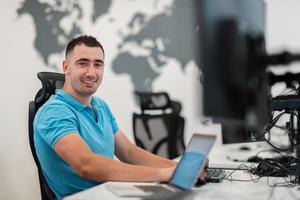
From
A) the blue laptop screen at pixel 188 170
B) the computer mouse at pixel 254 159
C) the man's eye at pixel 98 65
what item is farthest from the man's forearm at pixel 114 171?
the computer mouse at pixel 254 159

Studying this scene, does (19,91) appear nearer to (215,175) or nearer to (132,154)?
(132,154)

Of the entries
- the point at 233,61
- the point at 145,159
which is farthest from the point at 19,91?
the point at 233,61

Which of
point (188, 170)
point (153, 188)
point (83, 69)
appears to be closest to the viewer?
point (188, 170)

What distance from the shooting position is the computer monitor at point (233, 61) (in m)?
0.70

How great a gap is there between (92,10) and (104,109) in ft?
4.03

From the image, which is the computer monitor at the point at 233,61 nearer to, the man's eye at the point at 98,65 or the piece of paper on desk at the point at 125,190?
the piece of paper on desk at the point at 125,190

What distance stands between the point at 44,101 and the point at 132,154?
1.56 ft

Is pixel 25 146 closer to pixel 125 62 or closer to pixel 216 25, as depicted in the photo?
pixel 125 62

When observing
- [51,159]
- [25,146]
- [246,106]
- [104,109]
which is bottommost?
[25,146]

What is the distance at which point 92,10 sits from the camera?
2.78m

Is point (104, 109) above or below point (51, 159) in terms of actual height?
above

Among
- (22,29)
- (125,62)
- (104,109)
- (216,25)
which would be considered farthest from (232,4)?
(22,29)

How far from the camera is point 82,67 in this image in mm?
1658

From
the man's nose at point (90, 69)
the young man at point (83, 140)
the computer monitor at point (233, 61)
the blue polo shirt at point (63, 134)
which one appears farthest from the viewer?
the man's nose at point (90, 69)
